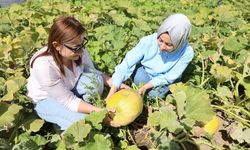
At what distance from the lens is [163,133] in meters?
2.68

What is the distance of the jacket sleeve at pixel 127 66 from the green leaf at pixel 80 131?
87 centimetres

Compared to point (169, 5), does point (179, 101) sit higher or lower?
higher

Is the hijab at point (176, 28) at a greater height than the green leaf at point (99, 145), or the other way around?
the hijab at point (176, 28)

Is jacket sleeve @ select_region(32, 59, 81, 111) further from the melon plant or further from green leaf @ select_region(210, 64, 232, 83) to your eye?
green leaf @ select_region(210, 64, 232, 83)

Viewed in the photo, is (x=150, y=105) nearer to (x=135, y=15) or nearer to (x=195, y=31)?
(x=195, y=31)

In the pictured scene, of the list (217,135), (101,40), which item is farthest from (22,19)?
(217,135)

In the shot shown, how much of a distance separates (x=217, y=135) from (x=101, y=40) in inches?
66.0

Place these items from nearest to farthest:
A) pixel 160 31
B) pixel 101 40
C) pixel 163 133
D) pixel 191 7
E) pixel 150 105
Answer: pixel 163 133 → pixel 160 31 → pixel 150 105 → pixel 101 40 → pixel 191 7

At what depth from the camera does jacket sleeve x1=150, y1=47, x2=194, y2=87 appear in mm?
3443

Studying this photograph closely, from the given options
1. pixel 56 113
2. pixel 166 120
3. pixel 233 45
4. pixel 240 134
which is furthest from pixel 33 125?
pixel 233 45

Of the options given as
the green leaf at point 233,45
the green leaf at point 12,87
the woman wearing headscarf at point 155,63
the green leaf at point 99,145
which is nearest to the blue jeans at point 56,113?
the green leaf at point 12,87

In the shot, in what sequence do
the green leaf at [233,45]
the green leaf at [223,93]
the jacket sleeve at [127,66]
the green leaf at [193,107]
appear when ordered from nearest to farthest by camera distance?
the green leaf at [193,107], the jacket sleeve at [127,66], the green leaf at [223,93], the green leaf at [233,45]

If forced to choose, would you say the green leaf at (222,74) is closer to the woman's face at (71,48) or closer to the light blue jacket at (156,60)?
the light blue jacket at (156,60)

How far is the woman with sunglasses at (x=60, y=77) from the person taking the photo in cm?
278
